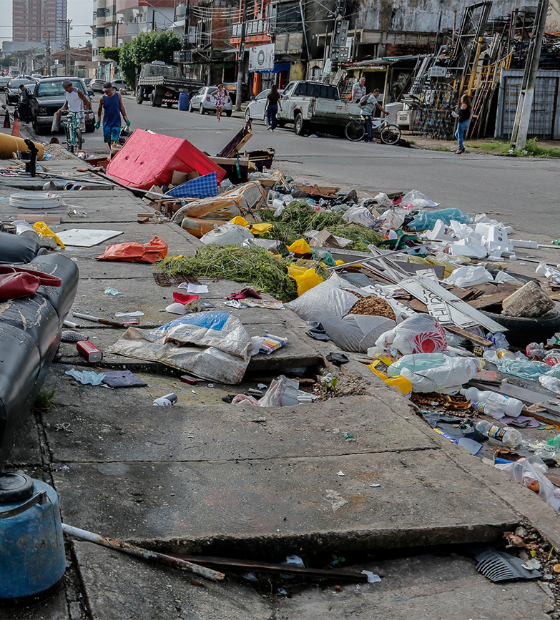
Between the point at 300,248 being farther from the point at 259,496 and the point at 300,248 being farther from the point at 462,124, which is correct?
the point at 462,124

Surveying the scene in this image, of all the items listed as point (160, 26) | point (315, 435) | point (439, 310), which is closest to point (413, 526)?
point (315, 435)

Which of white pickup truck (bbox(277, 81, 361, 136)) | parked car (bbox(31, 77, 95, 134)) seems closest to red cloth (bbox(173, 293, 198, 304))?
parked car (bbox(31, 77, 95, 134))

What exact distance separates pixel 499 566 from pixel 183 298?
3150 mm

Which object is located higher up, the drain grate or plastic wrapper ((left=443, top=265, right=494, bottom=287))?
plastic wrapper ((left=443, top=265, right=494, bottom=287))

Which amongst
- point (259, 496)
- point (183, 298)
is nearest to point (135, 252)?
point (183, 298)

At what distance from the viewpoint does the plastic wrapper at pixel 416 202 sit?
1053cm

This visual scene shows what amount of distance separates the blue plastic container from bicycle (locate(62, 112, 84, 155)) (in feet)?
76.8

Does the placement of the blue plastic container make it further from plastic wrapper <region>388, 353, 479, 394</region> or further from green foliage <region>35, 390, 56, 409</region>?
green foliage <region>35, 390, 56, 409</region>

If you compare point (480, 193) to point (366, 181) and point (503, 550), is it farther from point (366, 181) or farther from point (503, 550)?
point (503, 550)

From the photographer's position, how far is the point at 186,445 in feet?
10.1

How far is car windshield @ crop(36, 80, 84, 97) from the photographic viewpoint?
846 inches

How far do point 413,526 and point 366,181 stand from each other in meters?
11.2

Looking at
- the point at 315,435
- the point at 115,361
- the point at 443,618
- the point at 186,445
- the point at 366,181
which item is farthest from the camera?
the point at 366,181

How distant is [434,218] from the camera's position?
956 cm
